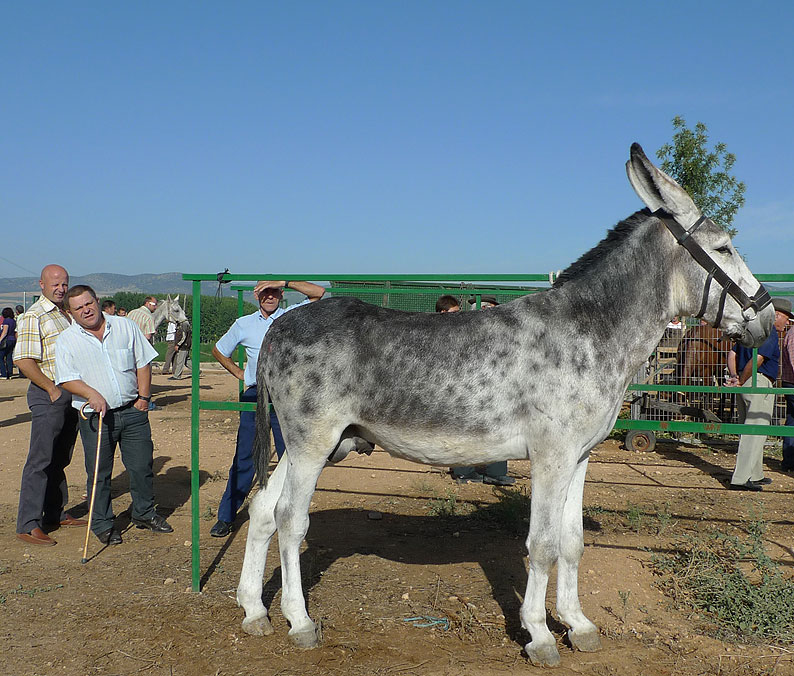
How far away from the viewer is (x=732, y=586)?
4.93 m

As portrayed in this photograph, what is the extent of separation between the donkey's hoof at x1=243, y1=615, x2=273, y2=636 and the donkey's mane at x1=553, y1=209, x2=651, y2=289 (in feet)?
10.0

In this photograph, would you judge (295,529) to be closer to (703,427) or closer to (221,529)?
(221,529)

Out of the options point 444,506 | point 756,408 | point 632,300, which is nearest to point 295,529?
point 632,300

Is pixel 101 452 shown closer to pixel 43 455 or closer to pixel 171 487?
pixel 43 455

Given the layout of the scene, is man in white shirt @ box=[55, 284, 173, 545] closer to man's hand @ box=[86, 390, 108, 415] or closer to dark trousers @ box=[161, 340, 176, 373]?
man's hand @ box=[86, 390, 108, 415]

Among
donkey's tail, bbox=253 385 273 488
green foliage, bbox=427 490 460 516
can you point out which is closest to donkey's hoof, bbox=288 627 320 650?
donkey's tail, bbox=253 385 273 488

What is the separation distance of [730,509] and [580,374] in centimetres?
515

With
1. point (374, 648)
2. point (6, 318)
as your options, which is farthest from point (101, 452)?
point (6, 318)

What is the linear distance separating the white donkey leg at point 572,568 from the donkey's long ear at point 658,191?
1740 millimetres

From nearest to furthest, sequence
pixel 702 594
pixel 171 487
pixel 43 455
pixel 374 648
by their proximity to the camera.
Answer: pixel 374 648 → pixel 702 594 → pixel 43 455 → pixel 171 487

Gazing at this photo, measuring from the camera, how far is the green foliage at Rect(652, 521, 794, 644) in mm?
4516

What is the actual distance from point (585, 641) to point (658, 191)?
2.93 m

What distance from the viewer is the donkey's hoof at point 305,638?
4414 millimetres

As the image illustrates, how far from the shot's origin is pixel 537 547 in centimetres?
413
